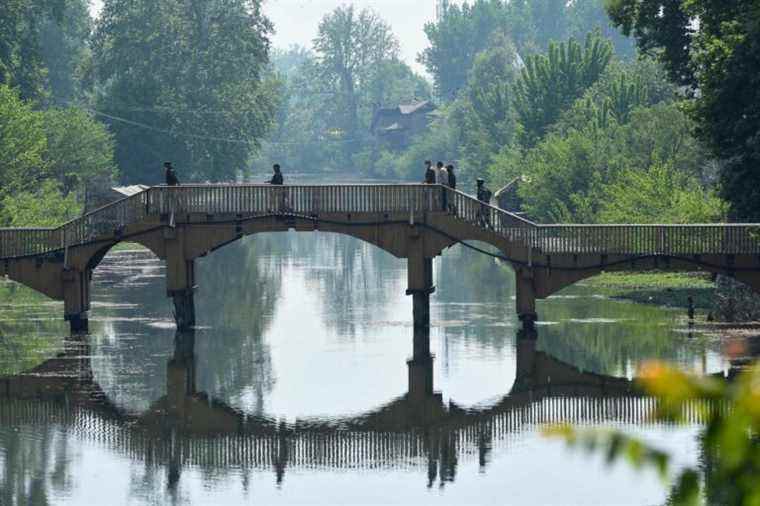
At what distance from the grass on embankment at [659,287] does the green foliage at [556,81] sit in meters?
43.2

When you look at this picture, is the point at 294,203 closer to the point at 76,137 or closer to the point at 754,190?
the point at 754,190

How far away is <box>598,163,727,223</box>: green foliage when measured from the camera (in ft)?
210

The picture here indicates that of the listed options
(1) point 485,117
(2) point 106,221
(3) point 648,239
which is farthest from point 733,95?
(1) point 485,117

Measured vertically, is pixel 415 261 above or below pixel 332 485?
above

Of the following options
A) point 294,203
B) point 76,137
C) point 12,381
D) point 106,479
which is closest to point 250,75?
point 76,137

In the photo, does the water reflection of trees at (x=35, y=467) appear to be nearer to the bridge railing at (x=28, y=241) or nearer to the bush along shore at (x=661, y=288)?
the bridge railing at (x=28, y=241)

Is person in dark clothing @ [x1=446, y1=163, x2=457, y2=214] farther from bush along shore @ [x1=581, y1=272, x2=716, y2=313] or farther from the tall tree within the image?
the tall tree

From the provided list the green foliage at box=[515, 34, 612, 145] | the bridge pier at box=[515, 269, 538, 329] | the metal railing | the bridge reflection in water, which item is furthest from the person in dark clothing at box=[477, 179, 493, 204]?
the green foliage at box=[515, 34, 612, 145]

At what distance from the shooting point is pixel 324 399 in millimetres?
39938

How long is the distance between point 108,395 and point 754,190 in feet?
70.2

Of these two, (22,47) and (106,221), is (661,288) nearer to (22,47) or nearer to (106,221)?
(106,221)

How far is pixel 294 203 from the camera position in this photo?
51812mm

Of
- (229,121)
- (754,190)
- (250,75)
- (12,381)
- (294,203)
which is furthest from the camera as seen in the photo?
(250,75)

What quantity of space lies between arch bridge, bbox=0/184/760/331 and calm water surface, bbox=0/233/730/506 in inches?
80.0
